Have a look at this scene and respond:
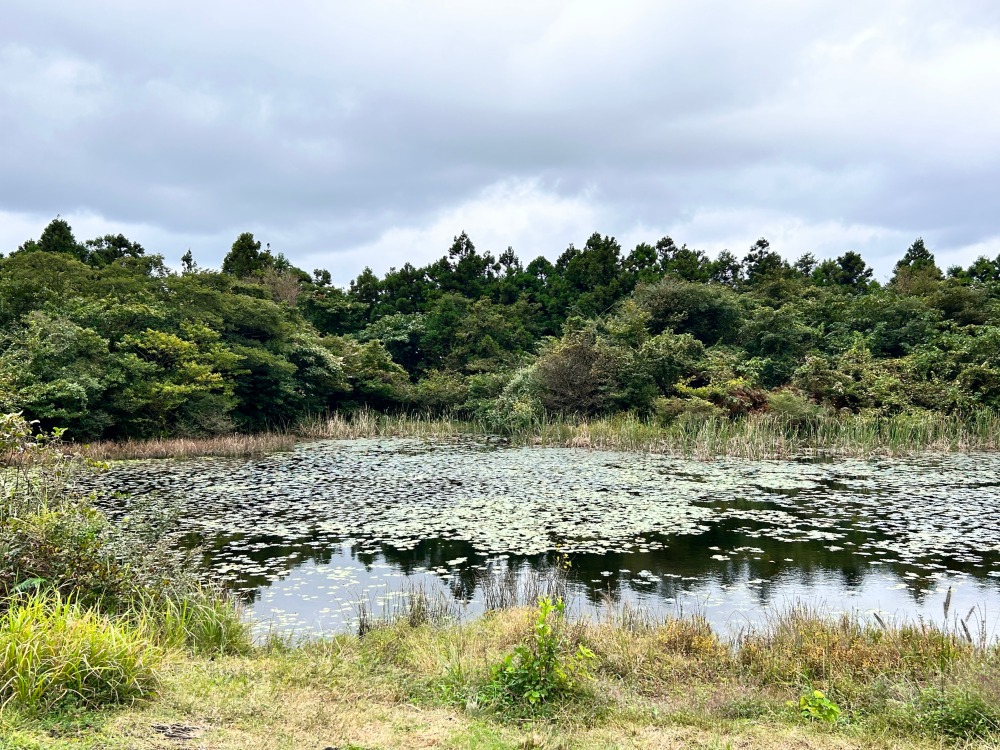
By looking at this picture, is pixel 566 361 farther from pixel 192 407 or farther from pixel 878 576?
pixel 878 576

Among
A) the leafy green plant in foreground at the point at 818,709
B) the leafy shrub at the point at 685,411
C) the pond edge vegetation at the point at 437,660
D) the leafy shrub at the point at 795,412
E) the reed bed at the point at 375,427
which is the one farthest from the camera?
the reed bed at the point at 375,427

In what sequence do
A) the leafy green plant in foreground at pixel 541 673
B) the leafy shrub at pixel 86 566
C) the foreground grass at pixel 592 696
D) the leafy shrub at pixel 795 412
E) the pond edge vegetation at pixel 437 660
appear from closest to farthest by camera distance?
the foreground grass at pixel 592 696 → the pond edge vegetation at pixel 437 660 → the leafy green plant in foreground at pixel 541 673 → the leafy shrub at pixel 86 566 → the leafy shrub at pixel 795 412

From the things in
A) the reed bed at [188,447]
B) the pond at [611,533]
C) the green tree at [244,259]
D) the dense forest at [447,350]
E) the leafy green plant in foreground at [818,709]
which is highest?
the green tree at [244,259]

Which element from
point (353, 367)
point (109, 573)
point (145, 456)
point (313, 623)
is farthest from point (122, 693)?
point (353, 367)

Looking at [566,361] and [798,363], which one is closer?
[566,361]

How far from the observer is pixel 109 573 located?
508 centimetres

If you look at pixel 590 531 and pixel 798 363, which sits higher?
pixel 798 363

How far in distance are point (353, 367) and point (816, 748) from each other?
2642 centimetres

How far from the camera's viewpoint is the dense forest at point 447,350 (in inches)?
742

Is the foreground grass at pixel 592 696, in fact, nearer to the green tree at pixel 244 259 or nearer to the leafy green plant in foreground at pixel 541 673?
the leafy green plant in foreground at pixel 541 673

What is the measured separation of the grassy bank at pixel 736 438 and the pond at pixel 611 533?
2.00 meters

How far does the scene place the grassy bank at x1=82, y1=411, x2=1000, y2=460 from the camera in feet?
59.4

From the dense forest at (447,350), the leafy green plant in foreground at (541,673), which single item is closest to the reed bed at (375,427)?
the dense forest at (447,350)

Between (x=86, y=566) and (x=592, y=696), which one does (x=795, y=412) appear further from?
(x=86, y=566)
